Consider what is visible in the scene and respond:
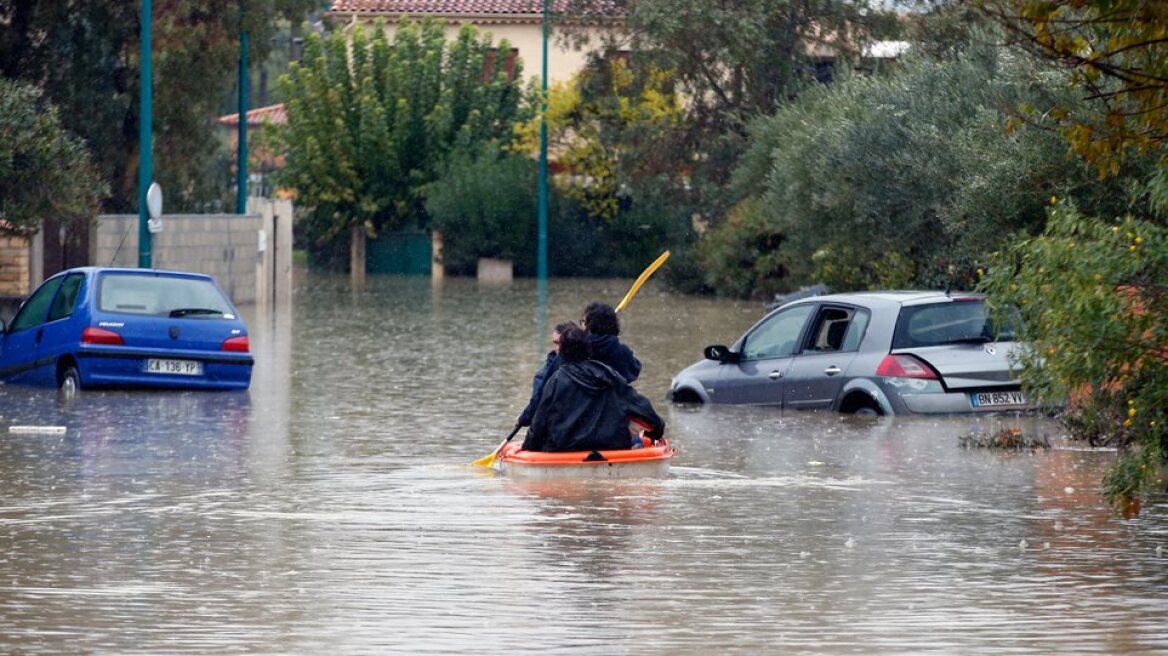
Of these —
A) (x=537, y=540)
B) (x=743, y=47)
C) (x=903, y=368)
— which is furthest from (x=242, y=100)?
(x=537, y=540)

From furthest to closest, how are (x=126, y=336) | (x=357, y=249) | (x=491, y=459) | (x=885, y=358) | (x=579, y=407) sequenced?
1. (x=357, y=249)
2. (x=126, y=336)
3. (x=885, y=358)
4. (x=491, y=459)
5. (x=579, y=407)

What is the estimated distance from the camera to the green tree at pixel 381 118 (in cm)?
5969

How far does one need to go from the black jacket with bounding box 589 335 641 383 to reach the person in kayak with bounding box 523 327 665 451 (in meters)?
0.88

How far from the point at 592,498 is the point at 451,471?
182 cm

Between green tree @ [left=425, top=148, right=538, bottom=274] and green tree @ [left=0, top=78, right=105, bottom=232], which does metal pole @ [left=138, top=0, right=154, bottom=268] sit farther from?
green tree @ [left=425, top=148, right=538, bottom=274]

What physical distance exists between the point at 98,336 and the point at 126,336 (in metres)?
0.28

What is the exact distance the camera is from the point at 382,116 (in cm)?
5916

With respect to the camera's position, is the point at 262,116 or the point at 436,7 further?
the point at 262,116

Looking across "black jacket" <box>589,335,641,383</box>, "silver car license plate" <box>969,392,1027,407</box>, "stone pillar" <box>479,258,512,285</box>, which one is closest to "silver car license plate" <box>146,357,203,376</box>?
"black jacket" <box>589,335,641,383</box>

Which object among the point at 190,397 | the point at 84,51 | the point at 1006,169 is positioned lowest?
the point at 190,397

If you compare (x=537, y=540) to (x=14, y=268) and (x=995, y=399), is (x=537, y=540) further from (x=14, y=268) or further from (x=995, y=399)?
(x=14, y=268)

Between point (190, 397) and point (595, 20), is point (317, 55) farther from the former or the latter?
point (190, 397)

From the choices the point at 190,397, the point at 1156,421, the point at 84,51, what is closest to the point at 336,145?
the point at 84,51

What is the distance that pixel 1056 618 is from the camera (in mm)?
8734
